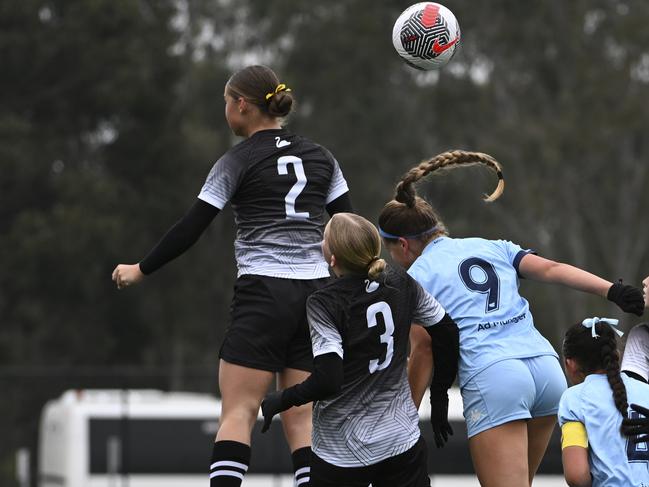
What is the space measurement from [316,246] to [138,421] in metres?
16.8

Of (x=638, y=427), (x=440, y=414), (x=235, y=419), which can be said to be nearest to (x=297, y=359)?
(x=235, y=419)

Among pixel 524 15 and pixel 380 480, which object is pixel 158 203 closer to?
pixel 524 15

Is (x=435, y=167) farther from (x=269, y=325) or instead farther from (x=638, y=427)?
(x=638, y=427)

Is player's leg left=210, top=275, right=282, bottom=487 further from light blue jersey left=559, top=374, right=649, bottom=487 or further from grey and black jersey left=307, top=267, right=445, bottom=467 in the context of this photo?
light blue jersey left=559, top=374, right=649, bottom=487

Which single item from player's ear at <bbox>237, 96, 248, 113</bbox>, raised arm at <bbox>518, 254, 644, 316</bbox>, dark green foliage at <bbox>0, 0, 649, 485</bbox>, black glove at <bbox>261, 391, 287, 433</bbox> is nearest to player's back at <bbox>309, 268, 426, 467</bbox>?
black glove at <bbox>261, 391, 287, 433</bbox>

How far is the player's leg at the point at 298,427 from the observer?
558 cm

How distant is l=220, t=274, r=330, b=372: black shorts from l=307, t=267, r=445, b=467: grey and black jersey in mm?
553

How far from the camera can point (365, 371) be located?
195 inches

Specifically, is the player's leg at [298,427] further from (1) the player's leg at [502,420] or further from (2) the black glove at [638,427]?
(2) the black glove at [638,427]

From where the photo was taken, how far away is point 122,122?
110 feet

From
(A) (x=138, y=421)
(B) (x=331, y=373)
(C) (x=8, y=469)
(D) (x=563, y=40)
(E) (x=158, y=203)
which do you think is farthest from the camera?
(E) (x=158, y=203)

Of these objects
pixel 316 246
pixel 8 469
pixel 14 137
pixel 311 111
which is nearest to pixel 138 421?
pixel 8 469

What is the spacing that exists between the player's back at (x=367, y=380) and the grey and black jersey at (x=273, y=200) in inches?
25.8

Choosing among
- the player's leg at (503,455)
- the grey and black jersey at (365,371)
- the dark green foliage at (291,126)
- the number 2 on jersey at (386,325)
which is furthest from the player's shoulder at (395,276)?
the dark green foliage at (291,126)
